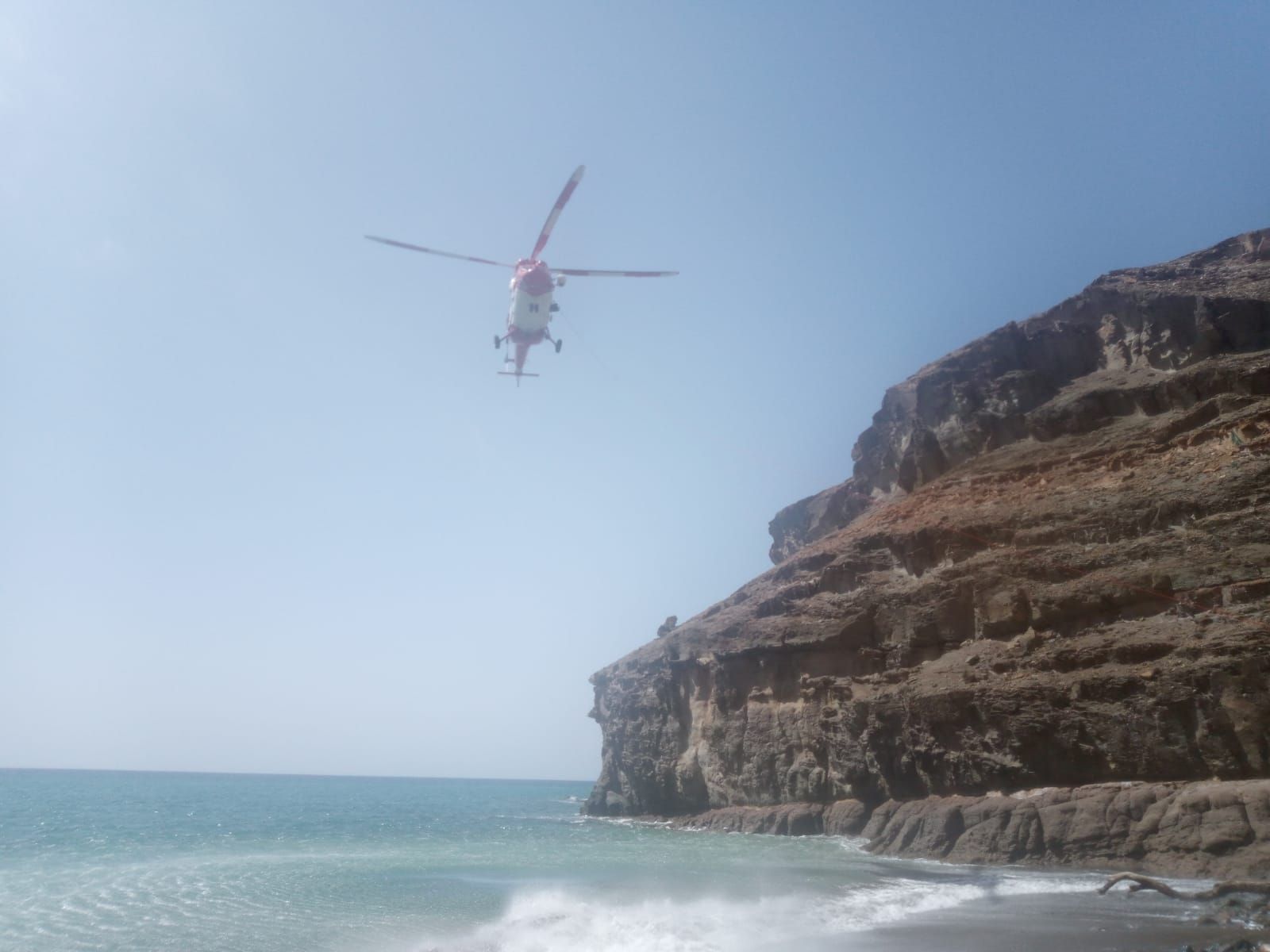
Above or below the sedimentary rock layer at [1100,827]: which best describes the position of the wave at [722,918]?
below

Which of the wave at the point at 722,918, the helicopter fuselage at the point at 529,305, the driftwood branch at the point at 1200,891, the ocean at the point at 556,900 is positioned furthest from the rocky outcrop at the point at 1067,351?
the helicopter fuselage at the point at 529,305

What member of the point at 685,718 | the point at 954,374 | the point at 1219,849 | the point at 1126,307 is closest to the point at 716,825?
the point at 685,718

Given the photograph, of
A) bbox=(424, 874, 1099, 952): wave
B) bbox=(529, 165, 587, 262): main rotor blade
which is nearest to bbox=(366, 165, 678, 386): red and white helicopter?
bbox=(529, 165, 587, 262): main rotor blade

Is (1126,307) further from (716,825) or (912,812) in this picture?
(716,825)

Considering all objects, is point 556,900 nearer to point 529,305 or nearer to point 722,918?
point 722,918

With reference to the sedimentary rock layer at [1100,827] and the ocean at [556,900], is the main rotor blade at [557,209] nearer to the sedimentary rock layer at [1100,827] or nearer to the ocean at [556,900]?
the ocean at [556,900]

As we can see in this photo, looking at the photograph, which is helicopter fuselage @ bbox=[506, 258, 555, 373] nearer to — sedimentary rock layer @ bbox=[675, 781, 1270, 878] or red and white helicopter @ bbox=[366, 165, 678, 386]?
red and white helicopter @ bbox=[366, 165, 678, 386]

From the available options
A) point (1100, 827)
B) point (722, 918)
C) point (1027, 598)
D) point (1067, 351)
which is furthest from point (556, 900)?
point (1067, 351)
